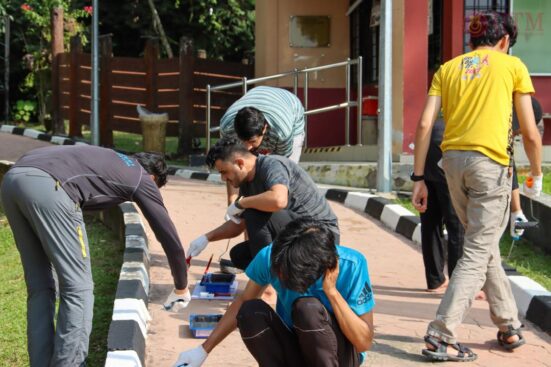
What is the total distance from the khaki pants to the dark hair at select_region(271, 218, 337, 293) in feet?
4.71

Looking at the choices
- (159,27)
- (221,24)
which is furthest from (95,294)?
(221,24)

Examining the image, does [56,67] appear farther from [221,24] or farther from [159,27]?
[221,24]

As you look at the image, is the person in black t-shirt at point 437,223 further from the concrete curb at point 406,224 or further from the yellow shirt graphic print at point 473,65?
the yellow shirt graphic print at point 473,65

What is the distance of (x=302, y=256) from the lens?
13.7ft

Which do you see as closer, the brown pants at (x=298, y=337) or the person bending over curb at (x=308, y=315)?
the person bending over curb at (x=308, y=315)

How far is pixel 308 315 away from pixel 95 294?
327cm

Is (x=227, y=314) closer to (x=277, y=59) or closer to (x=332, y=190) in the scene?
(x=332, y=190)

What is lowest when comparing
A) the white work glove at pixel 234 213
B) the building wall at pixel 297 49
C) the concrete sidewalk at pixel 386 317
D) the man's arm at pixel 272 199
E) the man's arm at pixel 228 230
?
the concrete sidewalk at pixel 386 317

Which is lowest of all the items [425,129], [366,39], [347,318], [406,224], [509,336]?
[509,336]

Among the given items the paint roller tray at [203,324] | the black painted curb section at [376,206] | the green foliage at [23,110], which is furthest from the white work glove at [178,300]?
the green foliage at [23,110]

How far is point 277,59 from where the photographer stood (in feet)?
51.2

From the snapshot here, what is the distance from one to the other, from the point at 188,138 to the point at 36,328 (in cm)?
1195

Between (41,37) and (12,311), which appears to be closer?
(12,311)

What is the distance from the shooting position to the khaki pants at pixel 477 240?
217 inches
